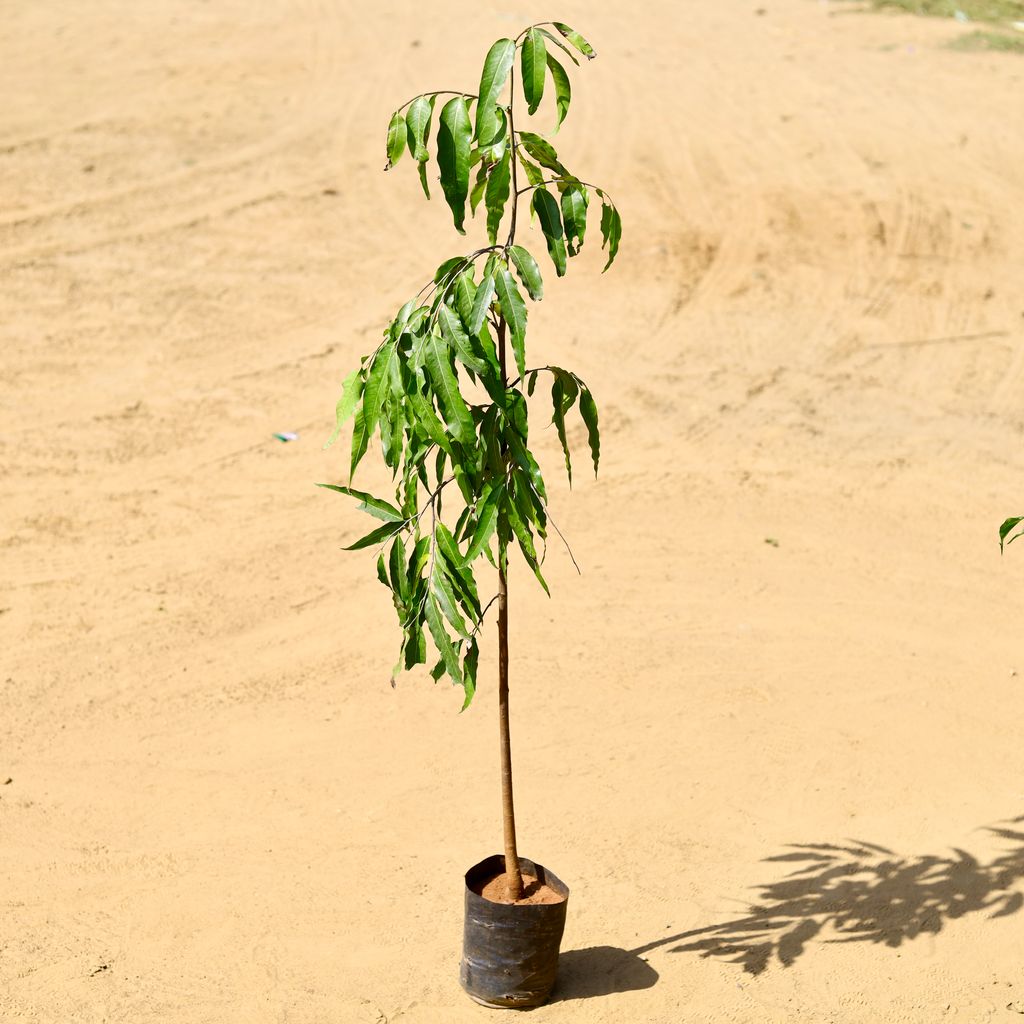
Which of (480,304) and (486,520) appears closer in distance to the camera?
(480,304)

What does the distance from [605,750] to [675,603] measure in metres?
1.34

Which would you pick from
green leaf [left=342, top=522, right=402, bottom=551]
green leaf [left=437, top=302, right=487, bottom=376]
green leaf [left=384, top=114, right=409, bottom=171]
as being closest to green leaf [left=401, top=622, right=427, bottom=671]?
green leaf [left=342, top=522, right=402, bottom=551]

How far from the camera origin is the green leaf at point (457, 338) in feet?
11.0

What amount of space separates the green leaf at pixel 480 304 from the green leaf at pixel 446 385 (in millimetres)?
90

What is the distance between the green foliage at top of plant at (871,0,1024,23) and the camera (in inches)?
624

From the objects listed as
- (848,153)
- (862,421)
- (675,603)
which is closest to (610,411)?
(862,421)

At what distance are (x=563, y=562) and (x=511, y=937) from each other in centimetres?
334

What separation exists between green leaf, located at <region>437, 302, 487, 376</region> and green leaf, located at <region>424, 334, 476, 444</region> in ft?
0.10

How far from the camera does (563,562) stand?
749 cm

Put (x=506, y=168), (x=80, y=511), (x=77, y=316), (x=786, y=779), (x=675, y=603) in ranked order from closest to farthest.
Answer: (x=506, y=168) → (x=786, y=779) → (x=675, y=603) → (x=80, y=511) → (x=77, y=316)

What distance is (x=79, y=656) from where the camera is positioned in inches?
260

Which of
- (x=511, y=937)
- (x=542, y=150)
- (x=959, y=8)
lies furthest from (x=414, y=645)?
(x=959, y=8)

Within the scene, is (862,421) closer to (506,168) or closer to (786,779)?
(786,779)

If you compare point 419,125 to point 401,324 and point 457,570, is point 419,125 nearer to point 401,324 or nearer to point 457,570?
point 401,324
